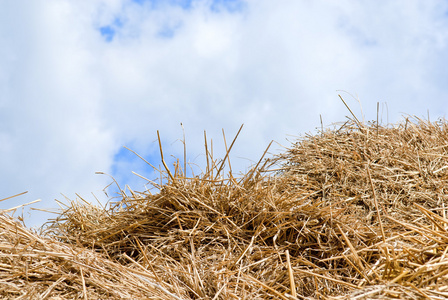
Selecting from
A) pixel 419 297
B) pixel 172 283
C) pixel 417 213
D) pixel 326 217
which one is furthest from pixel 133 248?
pixel 417 213

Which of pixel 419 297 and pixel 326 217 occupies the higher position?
pixel 326 217

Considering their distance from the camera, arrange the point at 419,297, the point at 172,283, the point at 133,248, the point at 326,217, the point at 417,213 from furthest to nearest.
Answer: the point at 417,213
the point at 133,248
the point at 326,217
the point at 172,283
the point at 419,297

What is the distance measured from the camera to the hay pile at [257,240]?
1.49 meters

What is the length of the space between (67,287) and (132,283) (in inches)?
8.4

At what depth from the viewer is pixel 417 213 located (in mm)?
2408

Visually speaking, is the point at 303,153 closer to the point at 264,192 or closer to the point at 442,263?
the point at 264,192

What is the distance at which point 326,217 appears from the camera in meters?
1.94

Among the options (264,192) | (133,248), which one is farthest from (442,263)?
(133,248)

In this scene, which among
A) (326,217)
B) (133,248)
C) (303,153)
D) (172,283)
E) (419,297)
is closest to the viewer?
(419,297)

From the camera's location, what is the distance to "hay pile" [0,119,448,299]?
1.49 metres

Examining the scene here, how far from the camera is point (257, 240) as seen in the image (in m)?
1.96

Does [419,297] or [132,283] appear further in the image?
[132,283]

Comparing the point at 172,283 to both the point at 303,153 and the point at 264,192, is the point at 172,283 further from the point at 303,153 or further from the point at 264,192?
the point at 303,153

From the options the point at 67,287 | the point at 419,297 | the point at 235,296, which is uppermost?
the point at 67,287
